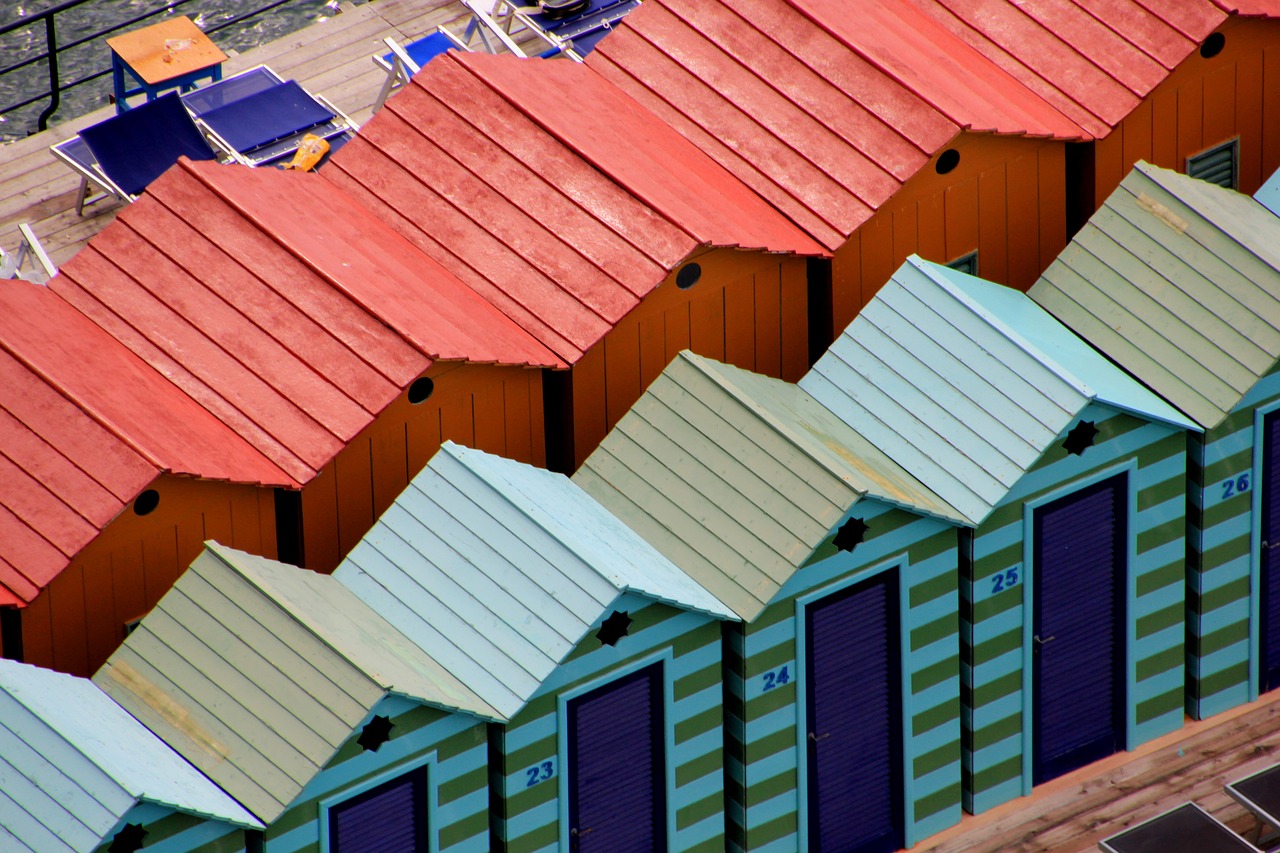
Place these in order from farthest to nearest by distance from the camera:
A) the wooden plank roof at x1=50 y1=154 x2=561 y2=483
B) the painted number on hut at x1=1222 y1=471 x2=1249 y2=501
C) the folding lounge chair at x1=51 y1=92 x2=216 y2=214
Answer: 1. the folding lounge chair at x1=51 y1=92 x2=216 y2=214
2. the painted number on hut at x1=1222 y1=471 x2=1249 y2=501
3. the wooden plank roof at x1=50 y1=154 x2=561 y2=483

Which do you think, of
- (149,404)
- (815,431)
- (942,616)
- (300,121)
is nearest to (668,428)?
(815,431)

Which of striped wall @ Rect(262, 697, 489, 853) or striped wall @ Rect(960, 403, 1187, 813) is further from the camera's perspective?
striped wall @ Rect(960, 403, 1187, 813)

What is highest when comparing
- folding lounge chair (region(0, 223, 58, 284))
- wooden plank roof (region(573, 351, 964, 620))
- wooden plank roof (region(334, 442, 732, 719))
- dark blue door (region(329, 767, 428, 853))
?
folding lounge chair (region(0, 223, 58, 284))

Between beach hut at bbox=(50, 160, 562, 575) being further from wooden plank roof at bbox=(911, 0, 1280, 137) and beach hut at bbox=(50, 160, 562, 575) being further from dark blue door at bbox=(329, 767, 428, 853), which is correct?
wooden plank roof at bbox=(911, 0, 1280, 137)

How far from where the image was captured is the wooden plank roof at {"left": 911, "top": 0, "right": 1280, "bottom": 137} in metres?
13.5

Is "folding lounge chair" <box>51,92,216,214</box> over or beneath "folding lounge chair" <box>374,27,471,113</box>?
beneath

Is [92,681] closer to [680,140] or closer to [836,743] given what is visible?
[836,743]

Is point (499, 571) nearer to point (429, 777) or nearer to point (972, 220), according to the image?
point (429, 777)

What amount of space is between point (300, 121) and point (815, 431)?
246 inches

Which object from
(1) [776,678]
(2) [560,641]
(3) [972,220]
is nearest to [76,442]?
(2) [560,641]

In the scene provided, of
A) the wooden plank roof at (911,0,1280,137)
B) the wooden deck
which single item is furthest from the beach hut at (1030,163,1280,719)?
the wooden deck

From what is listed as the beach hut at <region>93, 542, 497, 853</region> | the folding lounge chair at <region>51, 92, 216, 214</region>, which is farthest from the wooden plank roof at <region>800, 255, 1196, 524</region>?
the folding lounge chair at <region>51, 92, 216, 214</region>

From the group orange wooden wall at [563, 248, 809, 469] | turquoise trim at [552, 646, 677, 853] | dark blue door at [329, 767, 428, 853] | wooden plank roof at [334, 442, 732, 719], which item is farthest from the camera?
orange wooden wall at [563, 248, 809, 469]

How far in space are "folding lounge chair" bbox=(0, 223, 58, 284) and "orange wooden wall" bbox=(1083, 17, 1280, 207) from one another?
665 centimetres
